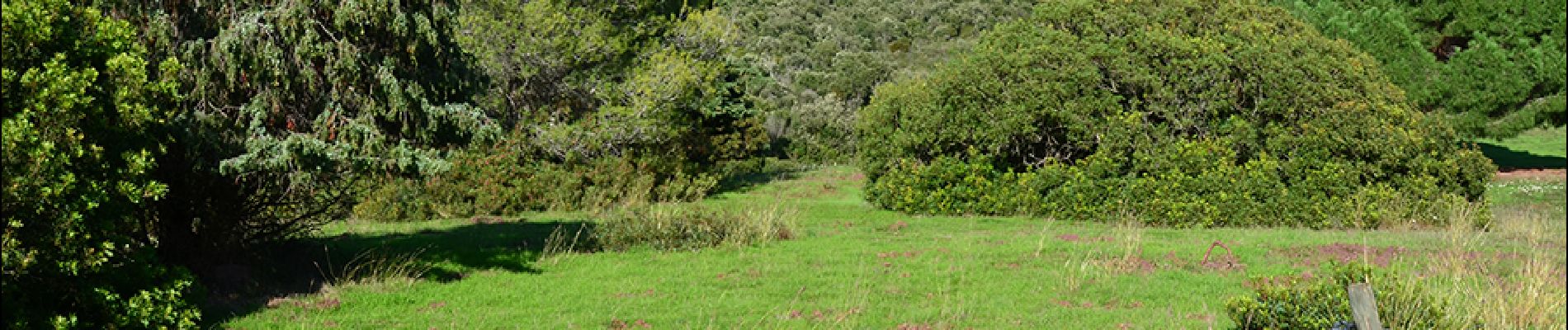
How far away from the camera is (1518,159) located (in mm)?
37375

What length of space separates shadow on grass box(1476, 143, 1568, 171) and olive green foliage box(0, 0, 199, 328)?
3519 centimetres

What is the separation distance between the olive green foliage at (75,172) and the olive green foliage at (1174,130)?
1492 centimetres

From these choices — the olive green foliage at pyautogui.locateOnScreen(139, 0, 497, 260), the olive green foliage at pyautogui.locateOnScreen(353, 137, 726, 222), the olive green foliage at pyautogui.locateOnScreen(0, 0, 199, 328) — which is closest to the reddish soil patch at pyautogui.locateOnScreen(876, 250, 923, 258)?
the olive green foliage at pyautogui.locateOnScreen(139, 0, 497, 260)

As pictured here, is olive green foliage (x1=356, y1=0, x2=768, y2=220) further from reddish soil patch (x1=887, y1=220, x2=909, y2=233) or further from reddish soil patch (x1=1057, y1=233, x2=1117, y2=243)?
reddish soil patch (x1=1057, y1=233, x2=1117, y2=243)

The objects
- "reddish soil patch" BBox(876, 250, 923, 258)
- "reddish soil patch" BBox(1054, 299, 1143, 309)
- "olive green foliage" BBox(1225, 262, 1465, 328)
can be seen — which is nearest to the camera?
"olive green foliage" BBox(1225, 262, 1465, 328)

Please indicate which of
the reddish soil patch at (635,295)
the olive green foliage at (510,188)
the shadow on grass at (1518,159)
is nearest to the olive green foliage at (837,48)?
the olive green foliage at (510,188)

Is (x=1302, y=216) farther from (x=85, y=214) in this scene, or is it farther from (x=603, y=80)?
(x=85, y=214)

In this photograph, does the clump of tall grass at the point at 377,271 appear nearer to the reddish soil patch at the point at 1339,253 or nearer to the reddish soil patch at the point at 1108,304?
the reddish soil patch at the point at 1108,304

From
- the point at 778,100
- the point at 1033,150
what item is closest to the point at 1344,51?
the point at 1033,150

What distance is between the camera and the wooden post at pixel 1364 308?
6238mm

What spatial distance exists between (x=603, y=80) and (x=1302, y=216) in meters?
15.0

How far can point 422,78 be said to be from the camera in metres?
12.2

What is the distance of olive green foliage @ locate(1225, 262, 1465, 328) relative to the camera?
819 centimetres

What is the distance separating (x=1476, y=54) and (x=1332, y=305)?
26.1 metres
